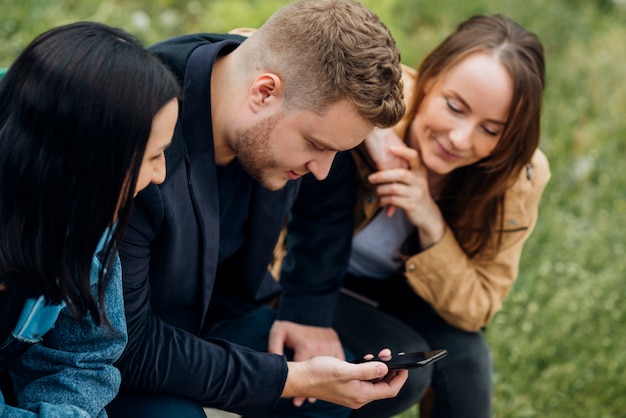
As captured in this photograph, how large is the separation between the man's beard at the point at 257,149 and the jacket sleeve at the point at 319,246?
0.45 metres

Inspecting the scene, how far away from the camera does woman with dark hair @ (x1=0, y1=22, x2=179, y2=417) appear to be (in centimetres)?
172

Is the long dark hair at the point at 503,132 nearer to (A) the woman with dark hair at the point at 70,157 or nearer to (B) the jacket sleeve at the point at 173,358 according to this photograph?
(B) the jacket sleeve at the point at 173,358

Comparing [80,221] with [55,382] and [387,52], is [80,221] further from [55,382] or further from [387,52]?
[387,52]

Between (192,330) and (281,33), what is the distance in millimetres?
892

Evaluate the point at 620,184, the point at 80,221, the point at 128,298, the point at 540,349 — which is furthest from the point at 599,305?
the point at 80,221

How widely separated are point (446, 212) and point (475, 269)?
22cm

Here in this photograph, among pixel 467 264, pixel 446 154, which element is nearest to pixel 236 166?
pixel 446 154

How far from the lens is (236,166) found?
2.59 m

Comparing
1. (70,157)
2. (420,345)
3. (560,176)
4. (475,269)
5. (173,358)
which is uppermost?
(70,157)

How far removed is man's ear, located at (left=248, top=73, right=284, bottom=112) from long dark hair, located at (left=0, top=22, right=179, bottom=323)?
1.72 feet

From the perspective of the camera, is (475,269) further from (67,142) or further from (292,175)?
(67,142)

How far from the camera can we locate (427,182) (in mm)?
3051

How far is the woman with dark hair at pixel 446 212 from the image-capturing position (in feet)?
9.32

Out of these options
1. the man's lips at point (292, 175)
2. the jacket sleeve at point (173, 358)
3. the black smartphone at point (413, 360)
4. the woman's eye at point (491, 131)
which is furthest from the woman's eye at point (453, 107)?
the jacket sleeve at point (173, 358)
